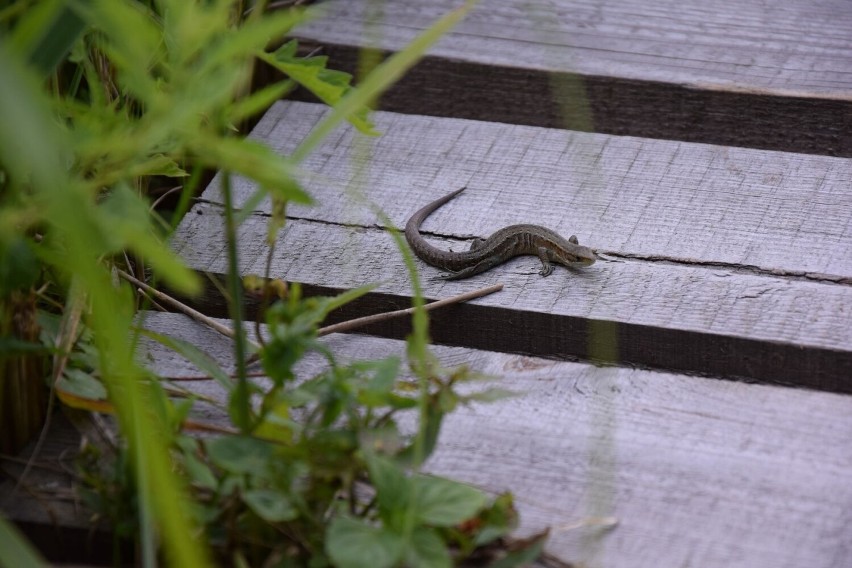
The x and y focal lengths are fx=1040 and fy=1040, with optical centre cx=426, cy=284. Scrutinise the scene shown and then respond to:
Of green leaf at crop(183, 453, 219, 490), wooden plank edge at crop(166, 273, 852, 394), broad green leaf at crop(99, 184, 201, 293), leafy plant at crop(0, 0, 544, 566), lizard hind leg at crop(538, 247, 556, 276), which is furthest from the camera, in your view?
lizard hind leg at crop(538, 247, 556, 276)

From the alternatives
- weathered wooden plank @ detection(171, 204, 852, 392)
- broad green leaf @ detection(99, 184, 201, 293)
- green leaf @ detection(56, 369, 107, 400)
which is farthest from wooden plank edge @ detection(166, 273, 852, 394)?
broad green leaf @ detection(99, 184, 201, 293)

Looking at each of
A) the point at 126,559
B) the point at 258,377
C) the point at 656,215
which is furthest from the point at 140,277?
the point at 656,215

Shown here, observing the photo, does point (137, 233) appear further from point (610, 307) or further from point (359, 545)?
point (610, 307)

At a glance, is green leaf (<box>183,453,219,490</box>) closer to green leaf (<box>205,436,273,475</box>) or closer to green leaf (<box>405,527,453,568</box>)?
green leaf (<box>205,436,273,475</box>)

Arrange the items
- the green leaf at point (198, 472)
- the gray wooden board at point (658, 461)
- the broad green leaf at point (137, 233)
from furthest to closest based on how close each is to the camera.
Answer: the gray wooden board at point (658, 461)
the green leaf at point (198, 472)
the broad green leaf at point (137, 233)

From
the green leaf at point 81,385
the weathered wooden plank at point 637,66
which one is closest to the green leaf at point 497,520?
the green leaf at point 81,385

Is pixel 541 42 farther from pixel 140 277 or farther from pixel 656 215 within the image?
pixel 140 277

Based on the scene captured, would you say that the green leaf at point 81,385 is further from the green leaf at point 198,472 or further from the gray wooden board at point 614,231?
the gray wooden board at point 614,231
